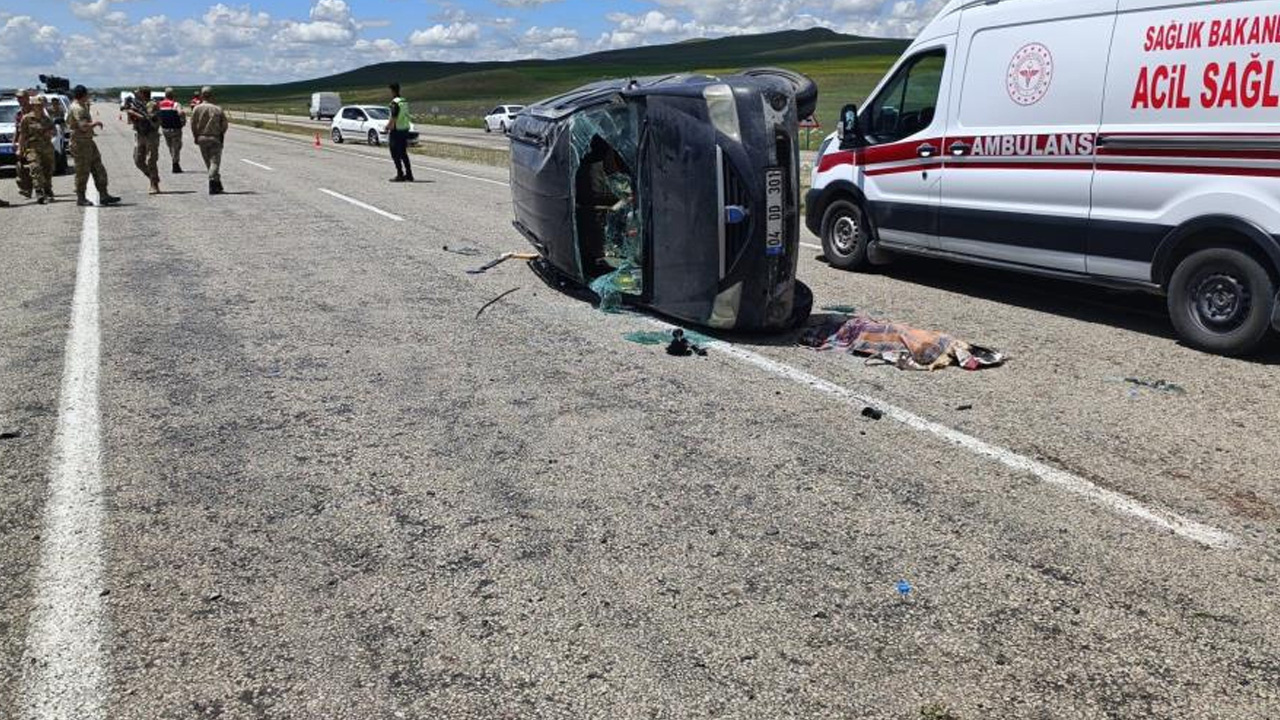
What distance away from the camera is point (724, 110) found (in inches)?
246

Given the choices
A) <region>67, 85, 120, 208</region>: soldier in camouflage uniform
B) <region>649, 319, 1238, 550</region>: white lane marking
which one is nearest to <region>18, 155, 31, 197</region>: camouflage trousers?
<region>67, 85, 120, 208</region>: soldier in camouflage uniform

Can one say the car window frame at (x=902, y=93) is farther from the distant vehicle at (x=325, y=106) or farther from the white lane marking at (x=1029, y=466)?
the distant vehicle at (x=325, y=106)

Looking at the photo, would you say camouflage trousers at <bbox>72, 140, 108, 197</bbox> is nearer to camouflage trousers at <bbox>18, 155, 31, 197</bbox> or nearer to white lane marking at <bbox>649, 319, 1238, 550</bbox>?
camouflage trousers at <bbox>18, 155, 31, 197</bbox>

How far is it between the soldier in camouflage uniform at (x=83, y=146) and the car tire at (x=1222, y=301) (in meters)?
13.7

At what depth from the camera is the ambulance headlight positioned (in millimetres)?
6223

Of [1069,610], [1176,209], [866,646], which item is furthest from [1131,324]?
[866,646]

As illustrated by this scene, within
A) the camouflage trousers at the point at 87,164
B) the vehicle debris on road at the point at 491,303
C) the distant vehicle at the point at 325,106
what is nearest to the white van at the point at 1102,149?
the vehicle debris on road at the point at 491,303

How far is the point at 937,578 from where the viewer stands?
3389 mm

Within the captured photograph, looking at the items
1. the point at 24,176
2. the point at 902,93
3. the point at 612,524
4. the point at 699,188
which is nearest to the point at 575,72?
the point at 24,176

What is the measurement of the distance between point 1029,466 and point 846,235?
546cm

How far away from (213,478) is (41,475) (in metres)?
0.78

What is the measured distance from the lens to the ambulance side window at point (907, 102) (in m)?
8.25

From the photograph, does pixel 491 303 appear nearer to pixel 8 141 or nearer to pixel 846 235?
pixel 846 235

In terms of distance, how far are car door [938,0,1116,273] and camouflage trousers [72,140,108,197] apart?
12.3m
